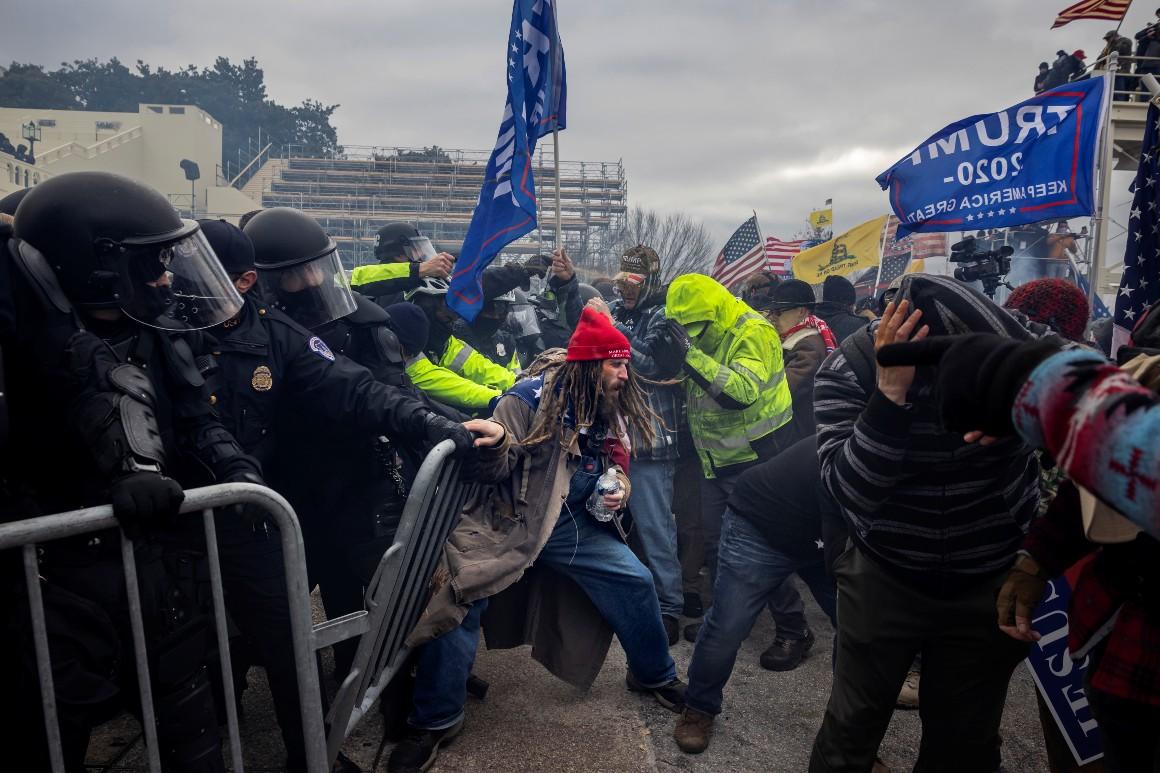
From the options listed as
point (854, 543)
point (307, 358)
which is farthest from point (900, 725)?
point (307, 358)

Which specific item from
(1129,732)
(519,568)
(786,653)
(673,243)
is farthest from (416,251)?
(673,243)

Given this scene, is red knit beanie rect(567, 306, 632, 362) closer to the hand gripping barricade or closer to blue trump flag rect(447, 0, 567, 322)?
the hand gripping barricade

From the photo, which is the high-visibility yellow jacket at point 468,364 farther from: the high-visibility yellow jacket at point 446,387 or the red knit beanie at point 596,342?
the red knit beanie at point 596,342

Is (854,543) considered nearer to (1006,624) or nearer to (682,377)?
(1006,624)

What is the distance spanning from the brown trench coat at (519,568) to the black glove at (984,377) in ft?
6.98

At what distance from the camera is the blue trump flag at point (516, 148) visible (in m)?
4.37

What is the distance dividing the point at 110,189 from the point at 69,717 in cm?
149

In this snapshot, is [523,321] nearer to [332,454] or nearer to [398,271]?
[398,271]

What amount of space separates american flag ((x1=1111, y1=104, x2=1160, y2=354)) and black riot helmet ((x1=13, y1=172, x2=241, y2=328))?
3.82 metres

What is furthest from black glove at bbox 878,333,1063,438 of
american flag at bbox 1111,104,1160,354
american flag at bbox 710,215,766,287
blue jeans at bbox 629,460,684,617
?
american flag at bbox 710,215,766,287

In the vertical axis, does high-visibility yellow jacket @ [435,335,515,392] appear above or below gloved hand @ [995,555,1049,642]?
above

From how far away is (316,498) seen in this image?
3.22 metres

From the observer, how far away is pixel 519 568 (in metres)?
3.09

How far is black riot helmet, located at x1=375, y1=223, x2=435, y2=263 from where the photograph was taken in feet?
18.2
